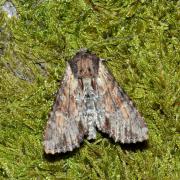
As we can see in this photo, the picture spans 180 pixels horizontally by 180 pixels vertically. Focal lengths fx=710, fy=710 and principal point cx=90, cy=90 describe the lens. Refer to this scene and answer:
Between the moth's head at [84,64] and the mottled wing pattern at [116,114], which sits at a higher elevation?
the moth's head at [84,64]

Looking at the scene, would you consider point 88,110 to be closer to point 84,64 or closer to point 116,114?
point 116,114

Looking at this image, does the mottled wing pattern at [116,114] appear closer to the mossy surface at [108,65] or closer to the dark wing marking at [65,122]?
the mossy surface at [108,65]

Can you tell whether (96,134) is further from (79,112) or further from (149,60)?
(149,60)

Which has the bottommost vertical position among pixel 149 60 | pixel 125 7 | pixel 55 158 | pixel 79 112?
pixel 55 158

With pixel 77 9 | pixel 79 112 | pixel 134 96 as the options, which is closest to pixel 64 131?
pixel 79 112

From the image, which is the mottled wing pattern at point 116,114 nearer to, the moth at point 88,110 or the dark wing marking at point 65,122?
the moth at point 88,110

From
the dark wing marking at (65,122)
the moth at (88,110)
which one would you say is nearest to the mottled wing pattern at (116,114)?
the moth at (88,110)

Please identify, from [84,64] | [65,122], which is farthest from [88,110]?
[84,64]

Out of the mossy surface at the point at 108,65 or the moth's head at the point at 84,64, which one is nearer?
the mossy surface at the point at 108,65
